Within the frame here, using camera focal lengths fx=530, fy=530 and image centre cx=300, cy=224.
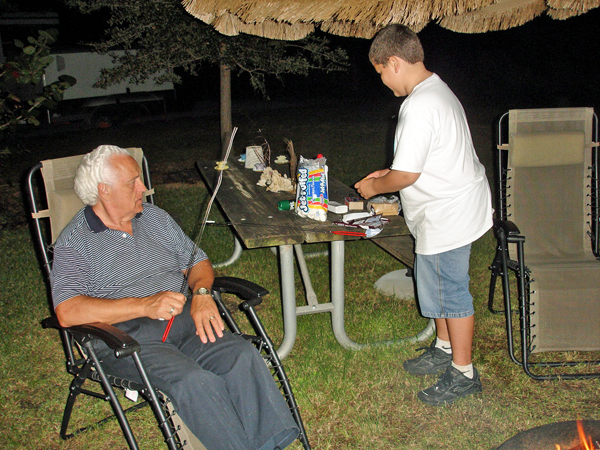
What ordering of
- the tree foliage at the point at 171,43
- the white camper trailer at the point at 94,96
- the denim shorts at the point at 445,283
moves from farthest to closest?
the white camper trailer at the point at 94,96
the tree foliage at the point at 171,43
the denim shorts at the point at 445,283

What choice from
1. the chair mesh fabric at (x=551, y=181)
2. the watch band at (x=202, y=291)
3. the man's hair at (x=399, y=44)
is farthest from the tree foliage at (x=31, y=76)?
the chair mesh fabric at (x=551, y=181)

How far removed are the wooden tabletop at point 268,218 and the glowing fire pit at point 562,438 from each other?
1266 mm

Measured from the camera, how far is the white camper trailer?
14781mm

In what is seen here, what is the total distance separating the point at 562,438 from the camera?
69.1 inches

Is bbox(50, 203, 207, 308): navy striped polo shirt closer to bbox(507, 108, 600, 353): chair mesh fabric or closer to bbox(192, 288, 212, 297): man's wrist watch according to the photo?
bbox(192, 288, 212, 297): man's wrist watch

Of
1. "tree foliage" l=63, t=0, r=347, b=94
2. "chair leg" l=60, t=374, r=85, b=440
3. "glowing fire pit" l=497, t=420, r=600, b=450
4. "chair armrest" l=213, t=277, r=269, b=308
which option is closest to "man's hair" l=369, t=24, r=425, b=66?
"chair armrest" l=213, t=277, r=269, b=308

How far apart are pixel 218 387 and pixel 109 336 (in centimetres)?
49

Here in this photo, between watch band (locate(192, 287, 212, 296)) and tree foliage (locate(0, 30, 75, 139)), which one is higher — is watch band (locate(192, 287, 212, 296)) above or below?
below

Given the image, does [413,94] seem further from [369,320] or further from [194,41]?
[194,41]

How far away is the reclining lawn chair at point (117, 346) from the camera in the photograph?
212 centimetres

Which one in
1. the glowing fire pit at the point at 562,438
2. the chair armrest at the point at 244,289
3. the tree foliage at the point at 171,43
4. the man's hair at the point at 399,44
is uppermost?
the tree foliage at the point at 171,43

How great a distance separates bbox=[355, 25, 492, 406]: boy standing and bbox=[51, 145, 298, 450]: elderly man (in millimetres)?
1010

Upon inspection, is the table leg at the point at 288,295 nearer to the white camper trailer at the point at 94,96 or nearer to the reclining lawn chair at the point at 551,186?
the reclining lawn chair at the point at 551,186

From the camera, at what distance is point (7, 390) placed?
3.12 m
